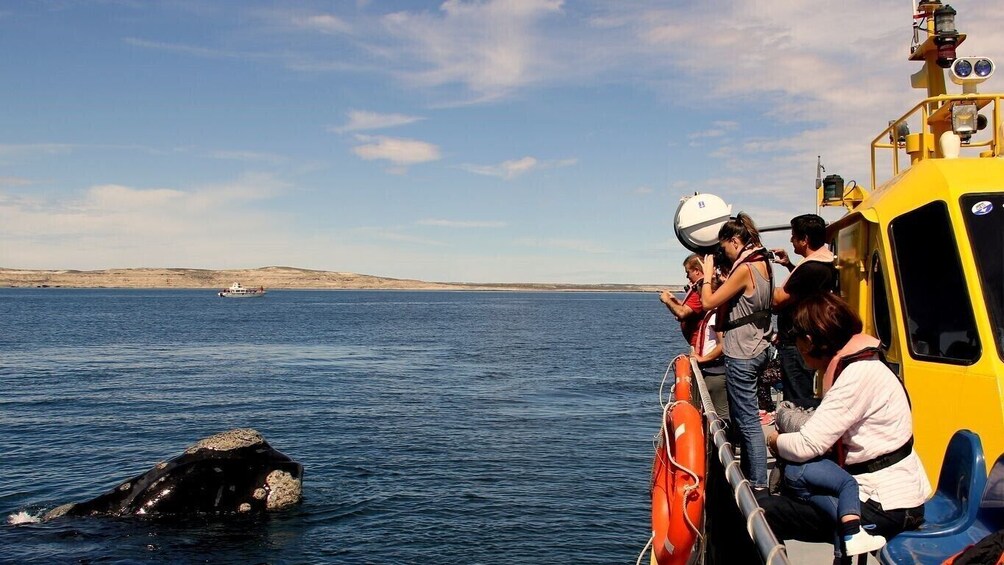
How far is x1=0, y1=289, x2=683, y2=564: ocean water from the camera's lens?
507 inches

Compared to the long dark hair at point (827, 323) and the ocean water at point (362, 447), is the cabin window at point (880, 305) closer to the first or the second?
the long dark hair at point (827, 323)

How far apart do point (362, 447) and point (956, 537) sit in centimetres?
1767

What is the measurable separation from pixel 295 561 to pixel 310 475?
5.24 metres

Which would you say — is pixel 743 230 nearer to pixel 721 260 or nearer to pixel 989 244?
pixel 721 260

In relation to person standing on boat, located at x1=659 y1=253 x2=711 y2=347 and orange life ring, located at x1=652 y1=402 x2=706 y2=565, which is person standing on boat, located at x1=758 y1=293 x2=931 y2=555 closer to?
orange life ring, located at x1=652 y1=402 x2=706 y2=565

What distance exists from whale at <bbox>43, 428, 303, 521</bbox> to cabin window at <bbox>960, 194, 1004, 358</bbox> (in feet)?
40.5

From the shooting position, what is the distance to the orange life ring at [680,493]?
15.6ft

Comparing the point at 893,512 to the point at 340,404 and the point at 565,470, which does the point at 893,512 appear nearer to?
the point at 565,470

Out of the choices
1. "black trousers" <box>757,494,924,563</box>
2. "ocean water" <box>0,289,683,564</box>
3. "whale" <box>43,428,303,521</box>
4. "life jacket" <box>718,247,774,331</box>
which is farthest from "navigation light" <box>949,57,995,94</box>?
"whale" <box>43,428,303,521</box>

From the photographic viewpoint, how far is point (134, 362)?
42.5 metres

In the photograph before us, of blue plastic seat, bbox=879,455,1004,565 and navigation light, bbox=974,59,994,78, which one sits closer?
blue plastic seat, bbox=879,455,1004,565

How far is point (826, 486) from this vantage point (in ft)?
12.2

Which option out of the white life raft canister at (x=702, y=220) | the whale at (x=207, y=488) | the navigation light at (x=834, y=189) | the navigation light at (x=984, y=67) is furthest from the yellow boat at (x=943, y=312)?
the whale at (x=207, y=488)

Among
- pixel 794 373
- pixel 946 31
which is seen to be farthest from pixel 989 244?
pixel 946 31
